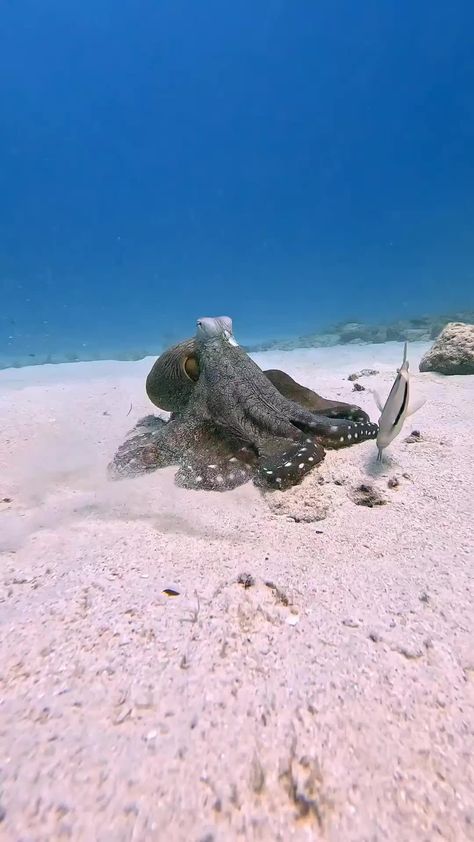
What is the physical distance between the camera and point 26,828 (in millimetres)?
1075

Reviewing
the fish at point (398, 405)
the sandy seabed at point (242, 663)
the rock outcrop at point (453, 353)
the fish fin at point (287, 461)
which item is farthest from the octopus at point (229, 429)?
the rock outcrop at point (453, 353)

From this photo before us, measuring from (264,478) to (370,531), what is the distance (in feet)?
3.44

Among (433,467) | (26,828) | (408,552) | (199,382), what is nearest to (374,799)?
(26,828)

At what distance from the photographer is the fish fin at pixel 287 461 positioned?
3.49 metres

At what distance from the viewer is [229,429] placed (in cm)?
405

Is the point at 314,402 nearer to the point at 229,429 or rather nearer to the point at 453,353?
the point at 229,429

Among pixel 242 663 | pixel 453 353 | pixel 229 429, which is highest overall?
pixel 453 353

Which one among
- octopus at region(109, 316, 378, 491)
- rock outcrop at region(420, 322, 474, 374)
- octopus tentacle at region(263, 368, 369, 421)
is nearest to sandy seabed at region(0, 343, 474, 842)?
octopus at region(109, 316, 378, 491)

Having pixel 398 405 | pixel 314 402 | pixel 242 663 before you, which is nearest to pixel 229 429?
pixel 314 402

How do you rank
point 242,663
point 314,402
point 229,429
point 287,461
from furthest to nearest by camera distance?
point 314,402 < point 229,429 < point 287,461 < point 242,663

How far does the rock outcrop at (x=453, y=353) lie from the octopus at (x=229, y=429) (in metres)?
3.94

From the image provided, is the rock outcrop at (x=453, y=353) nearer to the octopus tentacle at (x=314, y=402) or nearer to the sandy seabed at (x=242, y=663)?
the octopus tentacle at (x=314, y=402)

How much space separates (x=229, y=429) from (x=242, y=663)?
2531mm

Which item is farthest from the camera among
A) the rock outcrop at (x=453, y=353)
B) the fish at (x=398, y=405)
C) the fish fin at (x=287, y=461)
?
the rock outcrop at (x=453, y=353)
